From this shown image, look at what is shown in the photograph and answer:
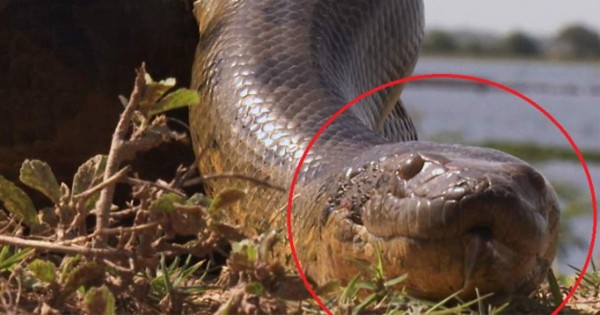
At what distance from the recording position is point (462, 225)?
326 centimetres

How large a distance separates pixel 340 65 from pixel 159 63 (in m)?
0.65

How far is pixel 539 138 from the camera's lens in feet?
114

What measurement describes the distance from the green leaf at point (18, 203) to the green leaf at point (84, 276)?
1.19 ft

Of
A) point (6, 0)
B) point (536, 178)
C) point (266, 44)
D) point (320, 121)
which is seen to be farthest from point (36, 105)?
point (536, 178)

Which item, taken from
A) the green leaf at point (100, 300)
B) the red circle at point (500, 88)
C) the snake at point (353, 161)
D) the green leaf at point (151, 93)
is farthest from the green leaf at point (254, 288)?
the green leaf at point (151, 93)

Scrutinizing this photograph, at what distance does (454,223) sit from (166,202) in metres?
0.62

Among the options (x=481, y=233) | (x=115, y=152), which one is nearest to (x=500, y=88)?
(x=481, y=233)

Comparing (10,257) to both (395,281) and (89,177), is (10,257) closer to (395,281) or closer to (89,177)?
(89,177)

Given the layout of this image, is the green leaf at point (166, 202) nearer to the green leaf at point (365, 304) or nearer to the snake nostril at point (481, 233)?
the green leaf at point (365, 304)

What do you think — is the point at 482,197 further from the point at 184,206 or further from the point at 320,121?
the point at 320,121

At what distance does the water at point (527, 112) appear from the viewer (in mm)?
28688

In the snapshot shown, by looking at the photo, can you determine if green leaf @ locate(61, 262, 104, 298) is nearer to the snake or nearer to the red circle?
the red circle

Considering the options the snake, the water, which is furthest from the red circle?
the water

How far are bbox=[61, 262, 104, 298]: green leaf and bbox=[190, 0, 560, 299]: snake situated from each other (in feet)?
1.79
